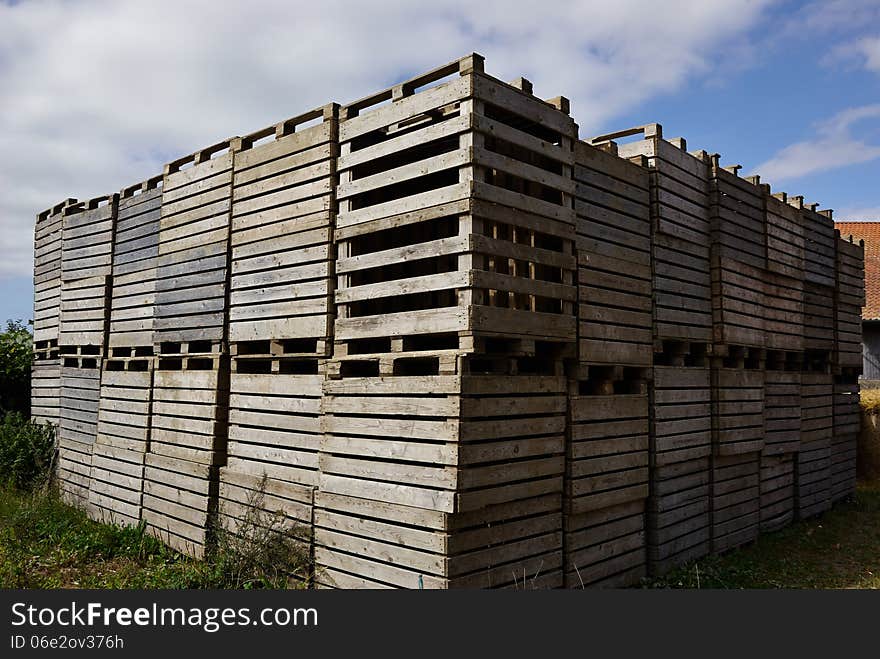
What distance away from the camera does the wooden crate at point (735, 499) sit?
9031mm

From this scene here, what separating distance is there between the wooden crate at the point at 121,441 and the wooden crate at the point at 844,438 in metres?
10.9

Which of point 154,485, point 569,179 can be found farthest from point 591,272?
point 154,485

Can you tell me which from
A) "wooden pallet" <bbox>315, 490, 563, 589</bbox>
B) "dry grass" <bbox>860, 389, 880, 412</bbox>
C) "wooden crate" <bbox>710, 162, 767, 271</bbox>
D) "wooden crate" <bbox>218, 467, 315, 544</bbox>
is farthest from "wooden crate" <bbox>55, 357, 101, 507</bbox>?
"dry grass" <bbox>860, 389, 880, 412</bbox>

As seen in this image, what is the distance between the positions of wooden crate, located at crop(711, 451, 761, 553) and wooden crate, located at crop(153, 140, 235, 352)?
242 inches

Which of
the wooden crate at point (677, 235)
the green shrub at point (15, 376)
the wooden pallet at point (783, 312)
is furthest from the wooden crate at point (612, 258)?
the green shrub at point (15, 376)

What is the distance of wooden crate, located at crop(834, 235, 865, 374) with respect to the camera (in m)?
12.8

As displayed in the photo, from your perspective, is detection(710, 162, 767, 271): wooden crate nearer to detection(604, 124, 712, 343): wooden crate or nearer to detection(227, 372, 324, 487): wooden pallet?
detection(604, 124, 712, 343): wooden crate

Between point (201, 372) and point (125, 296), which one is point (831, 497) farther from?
point (125, 296)

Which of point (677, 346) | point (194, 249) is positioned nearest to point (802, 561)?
point (677, 346)

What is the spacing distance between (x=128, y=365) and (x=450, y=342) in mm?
5612

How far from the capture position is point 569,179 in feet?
23.2

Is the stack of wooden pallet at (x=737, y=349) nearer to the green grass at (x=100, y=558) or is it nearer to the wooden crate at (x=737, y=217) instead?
the wooden crate at (x=737, y=217)

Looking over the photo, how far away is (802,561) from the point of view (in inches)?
360

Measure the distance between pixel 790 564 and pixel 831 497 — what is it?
4240 mm
